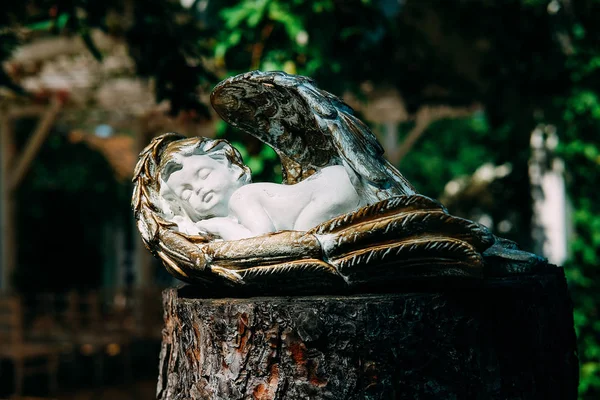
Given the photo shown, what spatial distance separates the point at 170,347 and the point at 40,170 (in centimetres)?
844

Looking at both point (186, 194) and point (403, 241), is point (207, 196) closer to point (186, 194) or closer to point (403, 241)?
point (186, 194)

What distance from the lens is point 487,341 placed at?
192cm

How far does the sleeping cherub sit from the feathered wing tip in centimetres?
20

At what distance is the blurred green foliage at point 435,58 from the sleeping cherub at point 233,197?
167 cm

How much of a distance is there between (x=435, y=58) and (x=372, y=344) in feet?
13.3

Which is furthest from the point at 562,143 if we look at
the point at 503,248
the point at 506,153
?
the point at 503,248

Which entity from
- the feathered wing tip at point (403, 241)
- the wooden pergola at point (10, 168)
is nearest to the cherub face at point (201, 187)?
the feathered wing tip at point (403, 241)

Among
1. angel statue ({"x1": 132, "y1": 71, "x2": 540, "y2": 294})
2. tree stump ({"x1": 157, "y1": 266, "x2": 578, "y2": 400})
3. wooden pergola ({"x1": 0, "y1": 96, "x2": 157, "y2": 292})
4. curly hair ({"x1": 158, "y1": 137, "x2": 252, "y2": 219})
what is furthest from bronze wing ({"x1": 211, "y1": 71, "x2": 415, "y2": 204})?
wooden pergola ({"x1": 0, "y1": 96, "x2": 157, "y2": 292})

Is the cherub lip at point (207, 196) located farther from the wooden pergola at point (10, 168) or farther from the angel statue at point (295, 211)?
the wooden pergola at point (10, 168)

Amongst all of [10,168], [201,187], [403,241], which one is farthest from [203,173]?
[10,168]

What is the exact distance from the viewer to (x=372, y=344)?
1.83m

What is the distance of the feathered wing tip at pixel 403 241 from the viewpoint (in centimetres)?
185

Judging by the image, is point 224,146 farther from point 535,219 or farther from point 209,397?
point 535,219

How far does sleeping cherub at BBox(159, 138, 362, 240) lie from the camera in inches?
82.3
